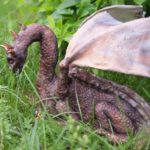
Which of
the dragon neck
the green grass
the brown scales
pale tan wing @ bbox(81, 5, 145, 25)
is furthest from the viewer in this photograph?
pale tan wing @ bbox(81, 5, 145, 25)

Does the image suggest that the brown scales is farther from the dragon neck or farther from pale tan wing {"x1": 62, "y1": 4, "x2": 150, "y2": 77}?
pale tan wing {"x1": 62, "y1": 4, "x2": 150, "y2": 77}

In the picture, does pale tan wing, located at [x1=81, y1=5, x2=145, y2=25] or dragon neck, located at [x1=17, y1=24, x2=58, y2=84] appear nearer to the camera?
dragon neck, located at [x1=17, y1=24, x2=58, y2=84]

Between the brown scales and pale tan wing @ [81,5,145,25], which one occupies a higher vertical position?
pale tan wing @ [81,5,145,25]

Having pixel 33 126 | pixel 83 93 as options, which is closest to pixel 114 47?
pixel 83 93

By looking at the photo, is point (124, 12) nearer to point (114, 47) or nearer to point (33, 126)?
point (114, 47)

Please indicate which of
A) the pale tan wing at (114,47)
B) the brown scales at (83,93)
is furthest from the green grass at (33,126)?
the pale tan wing at (114,47)

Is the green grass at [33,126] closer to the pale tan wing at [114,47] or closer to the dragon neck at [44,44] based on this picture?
the dragon neck at [44,44]

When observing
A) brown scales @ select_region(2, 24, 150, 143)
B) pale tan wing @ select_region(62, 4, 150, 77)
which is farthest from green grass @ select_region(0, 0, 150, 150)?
pale tan wing @ select_region(62, 4, 150, 77)

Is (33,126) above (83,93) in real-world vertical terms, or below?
below

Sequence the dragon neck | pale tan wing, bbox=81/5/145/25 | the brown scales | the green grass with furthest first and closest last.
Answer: pale tan wing, bbox=81/5/145/25 < the dragon neck < the brown scales < the green grass
